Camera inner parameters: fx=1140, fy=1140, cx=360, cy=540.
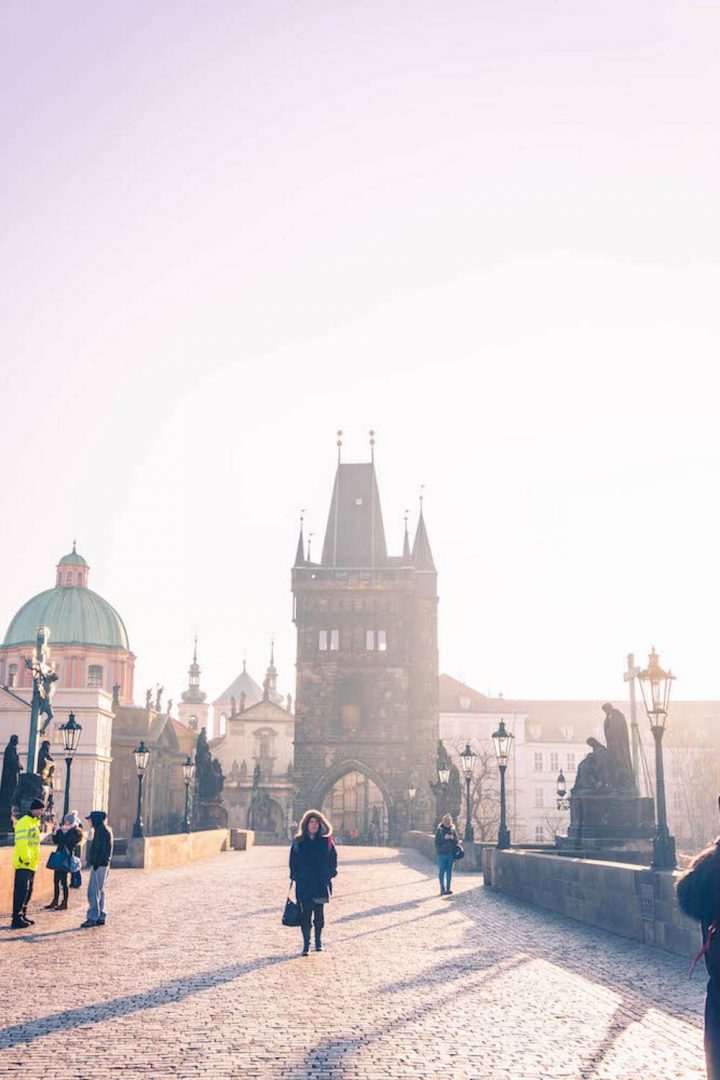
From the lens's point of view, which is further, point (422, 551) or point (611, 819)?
point (422, 551)

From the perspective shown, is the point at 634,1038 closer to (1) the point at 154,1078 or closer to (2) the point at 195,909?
(1) the point at 154,1078

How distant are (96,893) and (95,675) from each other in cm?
7036

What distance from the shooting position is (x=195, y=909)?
18.4 m

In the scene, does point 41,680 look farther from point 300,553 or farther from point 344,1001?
point 300,553

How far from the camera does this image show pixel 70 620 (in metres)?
83.6

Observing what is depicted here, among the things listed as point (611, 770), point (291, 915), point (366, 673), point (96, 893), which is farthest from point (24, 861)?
point (366, 673)

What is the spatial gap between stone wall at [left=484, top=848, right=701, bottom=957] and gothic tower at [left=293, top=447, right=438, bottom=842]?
167 ft

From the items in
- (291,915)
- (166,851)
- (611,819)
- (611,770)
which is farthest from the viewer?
(166,851)

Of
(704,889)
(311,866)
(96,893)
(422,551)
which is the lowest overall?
(96,893)

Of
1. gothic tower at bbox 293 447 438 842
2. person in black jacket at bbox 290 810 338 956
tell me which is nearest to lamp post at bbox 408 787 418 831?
gothic tower at bbox 293 447 438 842

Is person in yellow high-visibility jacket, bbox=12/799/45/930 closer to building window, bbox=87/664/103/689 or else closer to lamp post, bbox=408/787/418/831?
lamp post, bbox=408/787/418/831

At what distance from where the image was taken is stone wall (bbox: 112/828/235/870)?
28812 millimetres

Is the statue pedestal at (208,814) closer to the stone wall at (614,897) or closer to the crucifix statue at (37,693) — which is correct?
the crucifix statue at (37,693)

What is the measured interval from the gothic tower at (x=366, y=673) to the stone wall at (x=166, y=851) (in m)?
30.1
